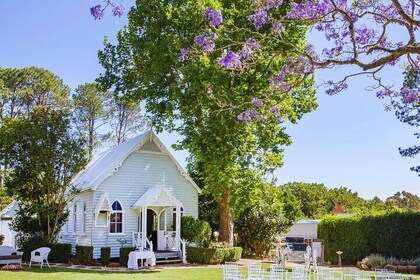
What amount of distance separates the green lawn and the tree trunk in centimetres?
555

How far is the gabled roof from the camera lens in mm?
23444

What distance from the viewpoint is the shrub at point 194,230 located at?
24.5 meters

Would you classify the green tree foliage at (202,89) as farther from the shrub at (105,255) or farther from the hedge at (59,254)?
the hedge at (59,254)

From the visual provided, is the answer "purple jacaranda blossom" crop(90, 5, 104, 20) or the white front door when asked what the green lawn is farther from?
"purple jacaranda blossom" crop(90, 5, 104, 20)

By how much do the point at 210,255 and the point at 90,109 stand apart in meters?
21.2

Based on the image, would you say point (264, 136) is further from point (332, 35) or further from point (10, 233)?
point (10, 233)

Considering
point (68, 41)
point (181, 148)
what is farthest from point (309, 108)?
point (68, 41)

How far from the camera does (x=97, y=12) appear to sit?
7.73 m

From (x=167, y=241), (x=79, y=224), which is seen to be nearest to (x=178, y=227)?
(x=167, y=241)

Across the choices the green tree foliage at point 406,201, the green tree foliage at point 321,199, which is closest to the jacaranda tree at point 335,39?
the green tree foliage at point 406,201

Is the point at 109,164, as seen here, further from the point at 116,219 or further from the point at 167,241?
the point at 167,241

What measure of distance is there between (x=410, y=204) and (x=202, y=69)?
23.0 metres

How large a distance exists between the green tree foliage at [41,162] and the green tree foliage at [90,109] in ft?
47.7

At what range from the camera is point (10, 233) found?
36.2 meters
